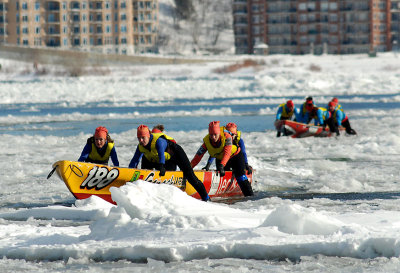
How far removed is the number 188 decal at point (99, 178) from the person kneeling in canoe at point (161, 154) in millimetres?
461

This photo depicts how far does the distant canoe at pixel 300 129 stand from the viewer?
21.5 m

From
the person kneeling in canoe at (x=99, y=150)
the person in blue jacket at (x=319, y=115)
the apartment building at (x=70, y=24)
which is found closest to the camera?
the person kneeling in canoe at (x=99, y=150)

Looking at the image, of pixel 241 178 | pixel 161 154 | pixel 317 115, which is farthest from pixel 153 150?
pixel 317 115

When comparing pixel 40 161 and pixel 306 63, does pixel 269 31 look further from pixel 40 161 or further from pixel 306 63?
pixel 40 161

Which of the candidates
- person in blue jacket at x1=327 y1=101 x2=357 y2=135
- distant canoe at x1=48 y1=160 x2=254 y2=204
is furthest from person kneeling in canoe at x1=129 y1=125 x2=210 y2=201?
person in blue jacket at x1=327 y1=101 x2=357 y2=135

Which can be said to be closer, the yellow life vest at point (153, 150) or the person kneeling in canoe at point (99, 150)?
the yellow life vest at point (153, 150)

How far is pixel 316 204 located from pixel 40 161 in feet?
25.7

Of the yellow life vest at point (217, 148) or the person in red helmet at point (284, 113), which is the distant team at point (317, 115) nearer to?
the person in red helmet at point (284, 113)

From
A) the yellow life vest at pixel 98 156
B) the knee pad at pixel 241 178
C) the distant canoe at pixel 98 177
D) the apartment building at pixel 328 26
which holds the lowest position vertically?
the knee pad at pixel 241 178

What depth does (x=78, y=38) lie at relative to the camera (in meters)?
108

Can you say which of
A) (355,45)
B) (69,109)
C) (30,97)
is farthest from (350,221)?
(355,45)

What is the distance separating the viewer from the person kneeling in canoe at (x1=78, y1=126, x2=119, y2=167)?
11.9m

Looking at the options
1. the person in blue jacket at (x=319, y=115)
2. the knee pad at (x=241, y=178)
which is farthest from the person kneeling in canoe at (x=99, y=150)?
the person in blue jacket at (x=319, y=115)

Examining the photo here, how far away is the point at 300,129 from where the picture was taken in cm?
2156
